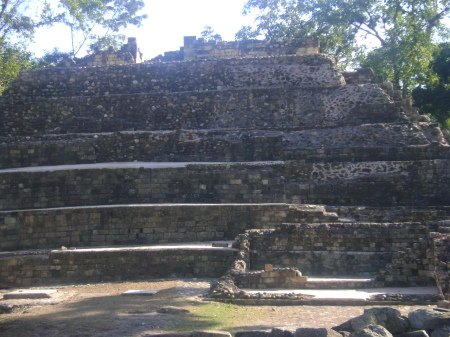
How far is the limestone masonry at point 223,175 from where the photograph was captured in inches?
507

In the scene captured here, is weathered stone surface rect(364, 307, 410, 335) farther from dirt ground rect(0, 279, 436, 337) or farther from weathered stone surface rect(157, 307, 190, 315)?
weathered stone surface rect(157, 307, 190, 315)

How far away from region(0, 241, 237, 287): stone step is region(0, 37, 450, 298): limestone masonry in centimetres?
3

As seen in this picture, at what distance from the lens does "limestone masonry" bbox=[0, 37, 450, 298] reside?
42.3ft

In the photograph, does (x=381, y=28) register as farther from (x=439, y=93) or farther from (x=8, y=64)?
(x=8, y=64)

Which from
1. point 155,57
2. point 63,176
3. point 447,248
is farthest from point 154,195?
point 155,57

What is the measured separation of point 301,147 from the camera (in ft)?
A: 57.4

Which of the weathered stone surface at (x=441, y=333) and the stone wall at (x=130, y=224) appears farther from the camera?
the stone wall at (x=130, y=224)

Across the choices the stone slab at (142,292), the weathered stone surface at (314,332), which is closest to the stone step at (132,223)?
the stone slab at (142,292)

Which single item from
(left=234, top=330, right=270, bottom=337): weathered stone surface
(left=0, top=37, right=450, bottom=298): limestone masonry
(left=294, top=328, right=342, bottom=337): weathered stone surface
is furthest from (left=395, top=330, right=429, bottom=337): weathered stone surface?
(left=0, top=37, right=450, bottom=298): limestone masonry

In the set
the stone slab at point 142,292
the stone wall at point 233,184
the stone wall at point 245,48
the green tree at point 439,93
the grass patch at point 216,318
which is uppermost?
the stone wall at point 245,48

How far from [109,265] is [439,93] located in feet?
57.9

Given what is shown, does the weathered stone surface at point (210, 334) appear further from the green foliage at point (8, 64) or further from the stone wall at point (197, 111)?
the green foliage at point (8, 64)

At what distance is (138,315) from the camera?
31.9 feet

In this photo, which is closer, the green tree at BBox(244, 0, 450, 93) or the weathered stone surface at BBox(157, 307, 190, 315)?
the weathered stone surface at BBox(157, 307, 190, 315)
